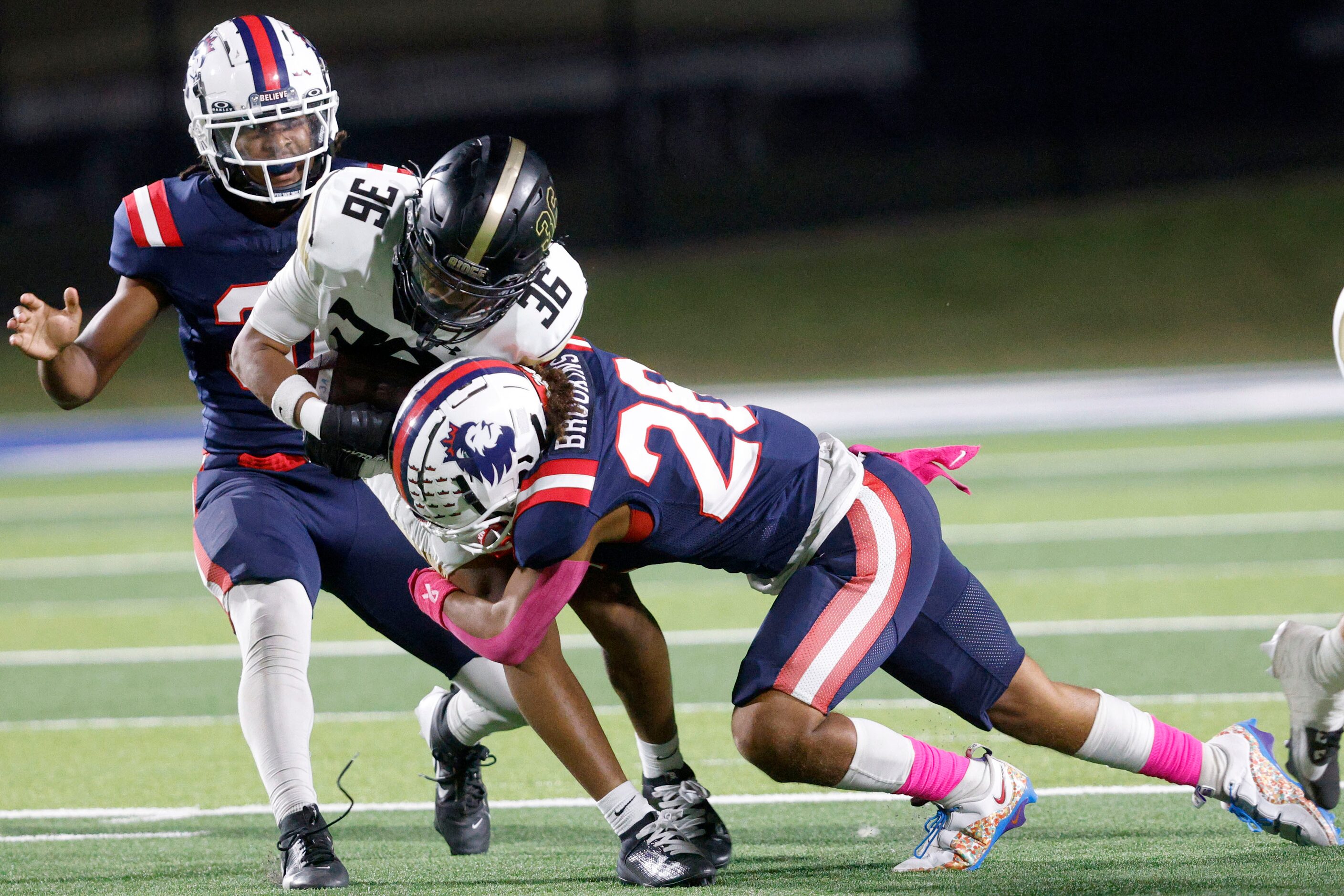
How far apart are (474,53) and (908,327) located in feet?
23.6

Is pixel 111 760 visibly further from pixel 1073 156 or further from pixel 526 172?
pixel 1073 156

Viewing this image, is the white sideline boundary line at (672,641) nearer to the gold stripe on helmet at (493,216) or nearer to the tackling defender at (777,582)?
the tackling defender at (777,582)

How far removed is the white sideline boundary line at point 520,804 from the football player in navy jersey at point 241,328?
445mm

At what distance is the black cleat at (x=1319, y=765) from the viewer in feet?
9.67

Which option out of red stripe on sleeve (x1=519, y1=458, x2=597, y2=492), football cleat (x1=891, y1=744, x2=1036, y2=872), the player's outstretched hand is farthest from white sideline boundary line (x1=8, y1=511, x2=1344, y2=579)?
red stripe on sleeve (x1=519, y1=458, x2=597, y2=492)

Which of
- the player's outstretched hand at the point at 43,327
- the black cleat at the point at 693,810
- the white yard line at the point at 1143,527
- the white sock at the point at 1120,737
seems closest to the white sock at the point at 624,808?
the black cleat at the point at 693,810

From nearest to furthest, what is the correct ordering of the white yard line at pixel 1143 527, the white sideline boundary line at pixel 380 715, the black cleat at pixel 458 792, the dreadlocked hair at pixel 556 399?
the dreadlocked hair at pixel 556 399, the black cleat at pixel 458 792, the white sideline boundary line at pixel 380 715, the white yard line at pixel 1143 527

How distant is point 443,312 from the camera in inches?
106

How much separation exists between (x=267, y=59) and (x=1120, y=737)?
204 centimetres

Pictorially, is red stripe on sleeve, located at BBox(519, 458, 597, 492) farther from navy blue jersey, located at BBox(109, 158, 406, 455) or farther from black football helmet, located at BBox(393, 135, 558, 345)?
navy blue jersey, located at BBox(109, 158, 406, 455)

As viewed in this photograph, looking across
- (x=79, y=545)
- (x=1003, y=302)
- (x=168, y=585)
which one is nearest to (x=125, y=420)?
(x=79, y=545)

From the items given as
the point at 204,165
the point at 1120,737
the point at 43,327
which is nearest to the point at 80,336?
the point at 43,327

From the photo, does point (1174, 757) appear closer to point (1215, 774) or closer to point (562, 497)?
point (1215, 774)

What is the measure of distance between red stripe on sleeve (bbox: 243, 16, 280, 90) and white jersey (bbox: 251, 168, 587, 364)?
330 mm
